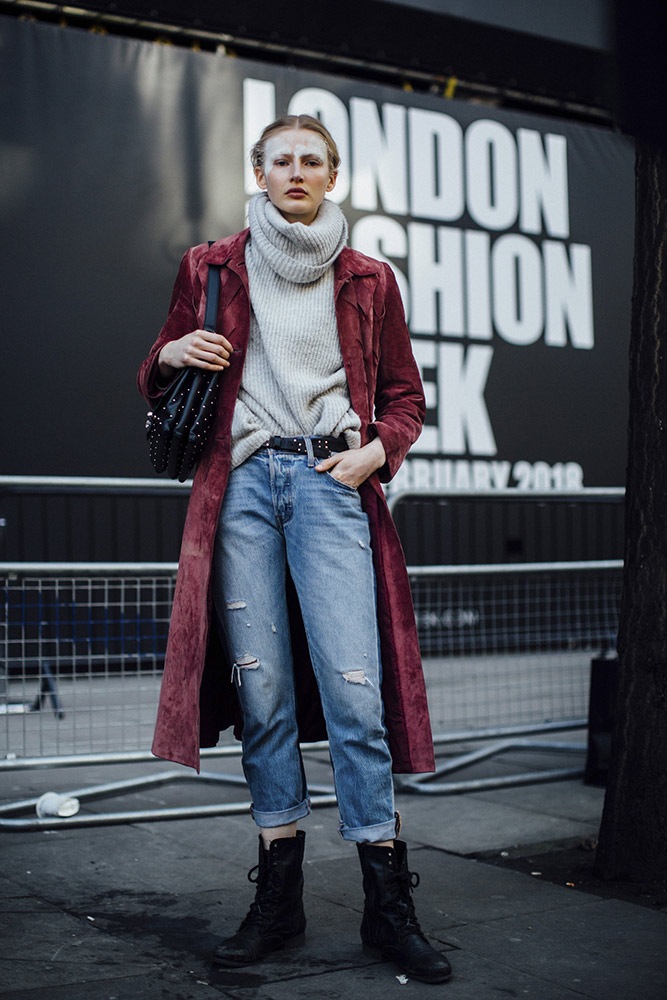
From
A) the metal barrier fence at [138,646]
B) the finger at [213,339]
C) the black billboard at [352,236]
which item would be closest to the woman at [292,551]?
the finger at [213,339]

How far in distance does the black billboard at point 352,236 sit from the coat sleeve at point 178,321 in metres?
6.13

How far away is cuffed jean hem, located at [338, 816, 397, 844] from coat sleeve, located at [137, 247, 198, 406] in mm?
1242

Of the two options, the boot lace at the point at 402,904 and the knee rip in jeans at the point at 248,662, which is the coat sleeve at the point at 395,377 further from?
the boot lace at the point at 402,904

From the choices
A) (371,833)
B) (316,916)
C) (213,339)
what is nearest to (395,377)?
(213,339)

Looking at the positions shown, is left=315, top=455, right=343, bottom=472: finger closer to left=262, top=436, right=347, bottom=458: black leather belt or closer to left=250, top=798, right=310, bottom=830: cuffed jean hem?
left=262, top=436, right=347, bottom=458: black leather belt

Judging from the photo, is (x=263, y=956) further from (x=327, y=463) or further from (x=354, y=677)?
(x=327, y=463)

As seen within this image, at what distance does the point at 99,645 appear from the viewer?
483cm

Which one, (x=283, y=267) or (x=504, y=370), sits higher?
(x=504, y=370)

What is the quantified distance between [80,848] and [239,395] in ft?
6.30

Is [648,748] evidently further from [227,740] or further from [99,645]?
[227,740]

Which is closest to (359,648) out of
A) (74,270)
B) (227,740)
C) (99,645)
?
(99,645)

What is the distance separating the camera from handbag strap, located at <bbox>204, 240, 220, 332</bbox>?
9.62ft

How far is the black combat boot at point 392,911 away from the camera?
274 centimetres

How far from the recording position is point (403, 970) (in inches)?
109
